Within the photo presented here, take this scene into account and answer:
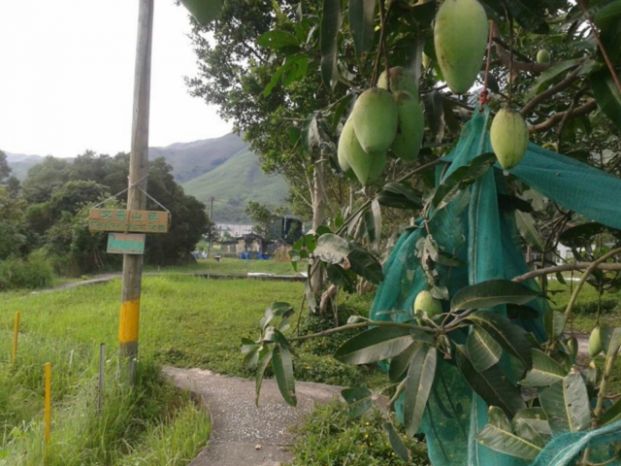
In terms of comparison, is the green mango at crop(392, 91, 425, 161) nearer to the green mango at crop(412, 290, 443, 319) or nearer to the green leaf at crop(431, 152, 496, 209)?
the green leaf at crop(431, 152, 496, 209)

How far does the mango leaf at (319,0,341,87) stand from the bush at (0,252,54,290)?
982 cm

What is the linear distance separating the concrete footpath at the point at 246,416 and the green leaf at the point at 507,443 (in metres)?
2.03

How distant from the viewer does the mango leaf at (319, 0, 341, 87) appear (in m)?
0.62

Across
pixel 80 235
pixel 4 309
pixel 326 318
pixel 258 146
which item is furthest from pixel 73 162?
pixel 326 318

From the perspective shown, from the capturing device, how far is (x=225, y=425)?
2.87 m

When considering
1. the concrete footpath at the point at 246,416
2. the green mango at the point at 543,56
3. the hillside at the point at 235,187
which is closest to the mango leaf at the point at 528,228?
the green mango at the point at 543,56

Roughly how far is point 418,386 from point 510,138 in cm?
32

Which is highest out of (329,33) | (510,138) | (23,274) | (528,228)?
(329,33)

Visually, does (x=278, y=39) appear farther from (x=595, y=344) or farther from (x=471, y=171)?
(x=595, y=344)

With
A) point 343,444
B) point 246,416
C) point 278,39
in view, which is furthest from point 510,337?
point 246,416

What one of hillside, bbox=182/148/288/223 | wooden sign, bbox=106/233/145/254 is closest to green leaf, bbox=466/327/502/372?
wooden sign, bbox=106/233/145/254

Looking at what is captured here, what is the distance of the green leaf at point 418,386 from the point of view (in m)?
0.64

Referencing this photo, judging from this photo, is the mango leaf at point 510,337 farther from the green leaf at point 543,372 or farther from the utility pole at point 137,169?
the utility pole at point 137,169

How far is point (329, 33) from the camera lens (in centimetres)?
64
